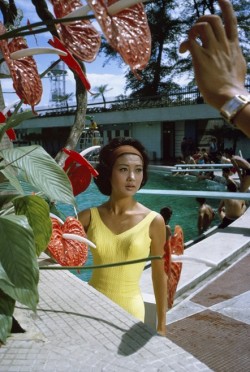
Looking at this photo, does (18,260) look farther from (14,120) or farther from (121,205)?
(121,205)

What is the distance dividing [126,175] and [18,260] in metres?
1.13

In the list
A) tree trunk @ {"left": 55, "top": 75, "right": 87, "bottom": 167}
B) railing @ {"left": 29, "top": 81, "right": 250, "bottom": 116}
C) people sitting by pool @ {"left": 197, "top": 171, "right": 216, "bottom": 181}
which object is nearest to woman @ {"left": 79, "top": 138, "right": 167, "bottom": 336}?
tree trunk @ {"left": 55, "top": 75, "right": 87, "bottom": 167}

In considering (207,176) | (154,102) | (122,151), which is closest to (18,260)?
(122,151)

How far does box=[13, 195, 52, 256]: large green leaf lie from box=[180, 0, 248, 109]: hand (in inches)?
11.9

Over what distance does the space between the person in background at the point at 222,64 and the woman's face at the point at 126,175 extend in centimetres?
99

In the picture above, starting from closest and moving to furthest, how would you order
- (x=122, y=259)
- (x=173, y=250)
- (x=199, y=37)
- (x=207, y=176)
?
(x=199, y=37) < (x=173, y=250) < (x=122, y=259) < (x=207, y=176)

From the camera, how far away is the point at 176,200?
11.6m

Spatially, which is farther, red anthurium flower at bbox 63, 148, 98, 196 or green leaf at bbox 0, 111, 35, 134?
red anthurium flower at bbox 63, 148, 98, 196

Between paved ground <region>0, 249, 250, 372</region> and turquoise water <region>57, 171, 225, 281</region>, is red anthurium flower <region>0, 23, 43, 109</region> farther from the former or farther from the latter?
turquoise water <region>57, 171, 225, 281</region>

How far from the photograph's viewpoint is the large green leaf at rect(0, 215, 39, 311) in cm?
54

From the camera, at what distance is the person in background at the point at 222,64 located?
59 centimetres

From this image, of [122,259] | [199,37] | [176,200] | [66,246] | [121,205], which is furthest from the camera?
[176,200]

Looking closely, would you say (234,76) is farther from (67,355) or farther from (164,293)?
(164,293)

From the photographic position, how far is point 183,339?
2.95m
